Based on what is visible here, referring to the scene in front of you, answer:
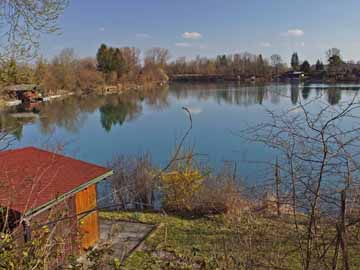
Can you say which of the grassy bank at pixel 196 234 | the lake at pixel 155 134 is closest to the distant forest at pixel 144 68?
the lake at pixel 155 134

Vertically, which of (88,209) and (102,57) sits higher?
(102,57)

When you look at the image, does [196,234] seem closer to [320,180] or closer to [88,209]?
[88,209]

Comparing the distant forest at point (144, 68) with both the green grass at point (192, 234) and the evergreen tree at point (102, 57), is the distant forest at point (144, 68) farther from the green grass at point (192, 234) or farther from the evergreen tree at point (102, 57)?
the green grass at point (192, 234)

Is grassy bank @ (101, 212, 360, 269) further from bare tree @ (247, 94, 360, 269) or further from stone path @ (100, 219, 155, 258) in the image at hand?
bare tree @ (247, 94, 360, 269)

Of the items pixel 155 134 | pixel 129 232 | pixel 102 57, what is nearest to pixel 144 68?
pixel 102 57

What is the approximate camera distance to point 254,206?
24.3 feet

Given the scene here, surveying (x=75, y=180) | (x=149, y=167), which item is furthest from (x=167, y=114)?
(x=75, y=180)

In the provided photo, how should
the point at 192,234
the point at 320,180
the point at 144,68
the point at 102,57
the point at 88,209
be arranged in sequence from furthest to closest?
the point at 144,68, the point at 102,57, the point at 192,234, the point at 88,209, the point at 320,180

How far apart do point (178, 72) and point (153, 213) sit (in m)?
76.7

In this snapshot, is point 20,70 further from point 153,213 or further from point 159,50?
point 159,50

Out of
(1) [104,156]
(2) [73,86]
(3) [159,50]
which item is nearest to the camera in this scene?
(1) [104,156]

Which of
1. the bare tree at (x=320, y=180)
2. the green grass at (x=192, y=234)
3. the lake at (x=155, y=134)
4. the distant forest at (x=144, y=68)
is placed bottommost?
the green grass at (x=192, y=234)

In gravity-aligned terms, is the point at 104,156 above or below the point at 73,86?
below

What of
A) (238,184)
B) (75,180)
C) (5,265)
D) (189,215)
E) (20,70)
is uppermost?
(20,70)
